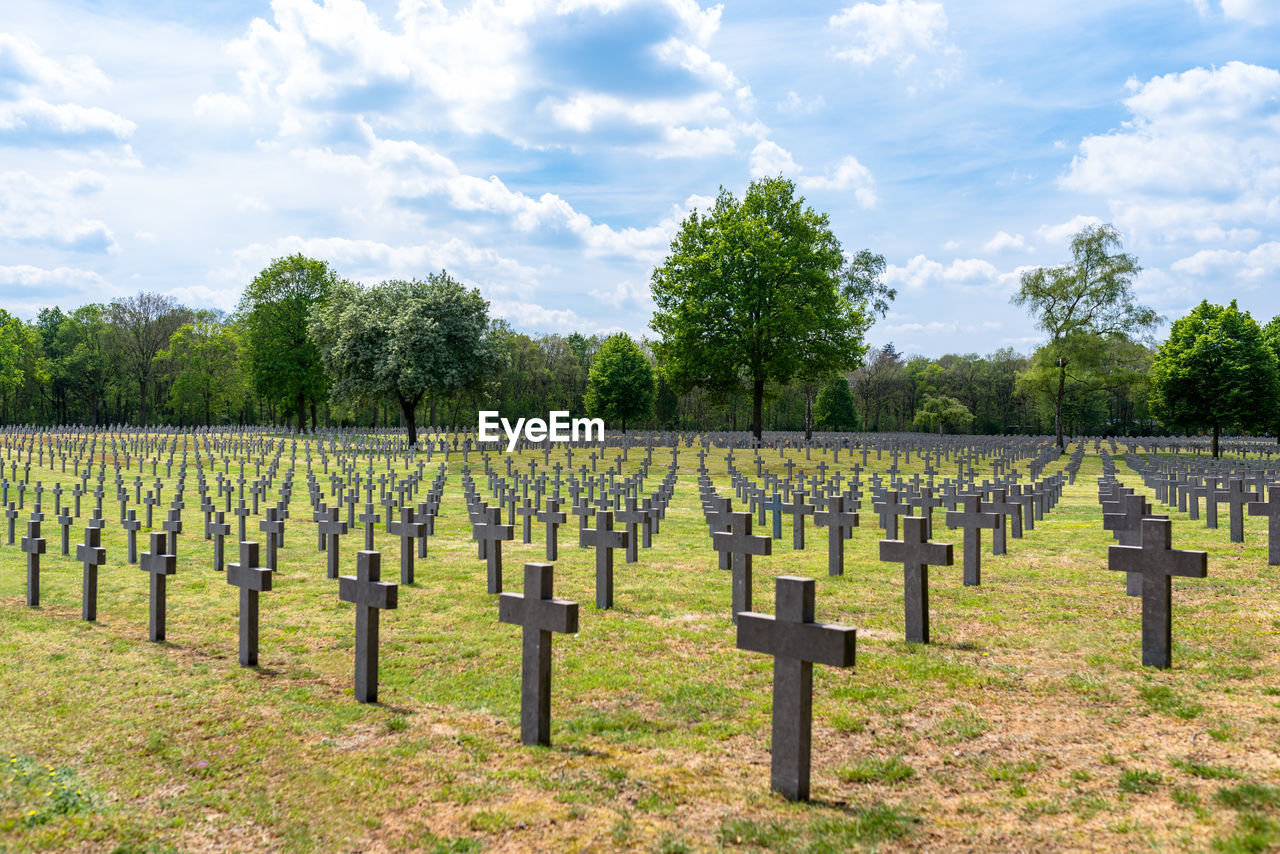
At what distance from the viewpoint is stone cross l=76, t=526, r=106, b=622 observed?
A: 8273 mm

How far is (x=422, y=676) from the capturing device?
20.9ft

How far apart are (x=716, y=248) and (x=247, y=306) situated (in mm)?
42802

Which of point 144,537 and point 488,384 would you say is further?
point 488,384

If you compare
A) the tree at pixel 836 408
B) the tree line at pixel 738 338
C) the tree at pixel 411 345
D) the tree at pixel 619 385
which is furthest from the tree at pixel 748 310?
the tree at pixel 836 408

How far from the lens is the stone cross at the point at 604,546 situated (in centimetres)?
858

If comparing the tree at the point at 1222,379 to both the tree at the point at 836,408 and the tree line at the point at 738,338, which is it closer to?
the tree line at the point at 738,338

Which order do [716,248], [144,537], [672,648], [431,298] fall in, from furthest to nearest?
[431,298] → [716,248] → [144,537] → [672,648]

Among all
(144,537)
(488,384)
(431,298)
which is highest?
(431,298)

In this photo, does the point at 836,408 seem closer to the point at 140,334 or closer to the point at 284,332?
the point at 284,332

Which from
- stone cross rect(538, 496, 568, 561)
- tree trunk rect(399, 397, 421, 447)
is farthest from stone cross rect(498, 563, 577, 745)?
tree trunk rect(399, 397, 421, 447)

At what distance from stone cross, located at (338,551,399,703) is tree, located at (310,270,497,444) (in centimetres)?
3997

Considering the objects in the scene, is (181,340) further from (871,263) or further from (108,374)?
(871,263)

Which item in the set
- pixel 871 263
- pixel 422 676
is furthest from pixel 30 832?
pixel 871 263

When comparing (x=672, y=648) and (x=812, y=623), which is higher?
(x=812, y=623)
